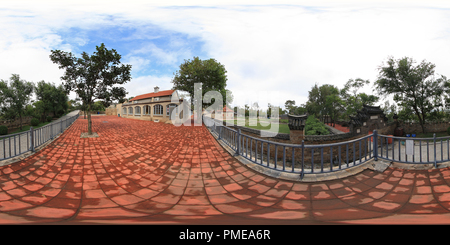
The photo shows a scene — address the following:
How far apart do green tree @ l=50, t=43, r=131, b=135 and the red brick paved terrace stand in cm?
665

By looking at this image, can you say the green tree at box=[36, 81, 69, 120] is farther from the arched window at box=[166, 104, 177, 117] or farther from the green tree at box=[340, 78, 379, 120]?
the green tree at box=[340, 78, 379, 120]

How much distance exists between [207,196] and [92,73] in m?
10.2

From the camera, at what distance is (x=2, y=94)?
1561 centimetres

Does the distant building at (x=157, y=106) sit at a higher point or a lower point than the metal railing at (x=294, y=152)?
higher

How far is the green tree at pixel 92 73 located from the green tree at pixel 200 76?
8.04 meters

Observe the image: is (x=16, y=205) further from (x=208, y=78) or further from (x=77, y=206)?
(x=208, y=78)

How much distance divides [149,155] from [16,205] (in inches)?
107

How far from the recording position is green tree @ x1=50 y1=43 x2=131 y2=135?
8.97m

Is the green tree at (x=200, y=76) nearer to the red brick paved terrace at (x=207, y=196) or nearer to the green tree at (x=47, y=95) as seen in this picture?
the red brick paved terrace at (x=207, y=196)

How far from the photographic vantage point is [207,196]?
110 inches

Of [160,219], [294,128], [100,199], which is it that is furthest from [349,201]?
[294,128]

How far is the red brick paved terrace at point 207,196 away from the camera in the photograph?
2.28 metres

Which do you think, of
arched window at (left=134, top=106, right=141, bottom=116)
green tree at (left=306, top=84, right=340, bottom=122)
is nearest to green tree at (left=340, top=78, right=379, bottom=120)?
green tree at (left=306, top=84, right=340, bottom=122)

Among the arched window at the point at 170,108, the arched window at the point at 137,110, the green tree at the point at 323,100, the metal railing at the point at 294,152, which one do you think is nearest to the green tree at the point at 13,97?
the arched window at the point at 137,110
